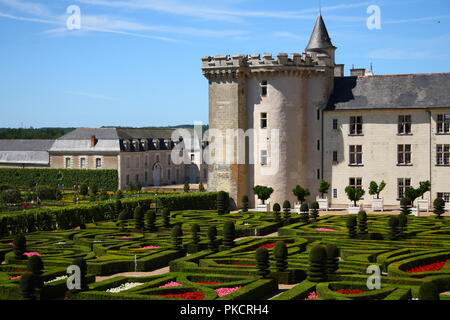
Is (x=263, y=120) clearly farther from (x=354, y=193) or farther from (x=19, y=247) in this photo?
(x=19, y=247)

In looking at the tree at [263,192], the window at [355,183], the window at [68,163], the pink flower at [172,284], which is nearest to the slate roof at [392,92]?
the window at [355,183]

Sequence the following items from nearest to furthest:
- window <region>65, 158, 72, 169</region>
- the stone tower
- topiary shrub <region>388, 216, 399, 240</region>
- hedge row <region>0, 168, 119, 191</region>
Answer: topiary shrub <region>388, 216, 399, 240</region>
the stone tower
hedge row <region>0, 168, 119, 191</region>
window <region>65, 158, 72, 169</region>

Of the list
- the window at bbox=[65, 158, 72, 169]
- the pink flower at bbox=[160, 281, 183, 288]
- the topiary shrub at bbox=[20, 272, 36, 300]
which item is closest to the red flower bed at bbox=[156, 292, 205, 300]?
the pink flower at bbox=[160, 281, 183, 288]

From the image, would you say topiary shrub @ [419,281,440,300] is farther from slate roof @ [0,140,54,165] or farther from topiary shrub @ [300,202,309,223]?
slate roof @ [0,140,54,165]

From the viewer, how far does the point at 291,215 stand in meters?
38.8

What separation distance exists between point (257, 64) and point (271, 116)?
3471mm

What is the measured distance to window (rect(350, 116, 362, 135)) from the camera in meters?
45.4

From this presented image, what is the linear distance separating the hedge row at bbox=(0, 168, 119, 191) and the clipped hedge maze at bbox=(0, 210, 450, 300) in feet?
108

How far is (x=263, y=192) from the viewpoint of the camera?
43.8 metres

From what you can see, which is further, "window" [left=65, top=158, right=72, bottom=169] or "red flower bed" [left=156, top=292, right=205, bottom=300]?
"window" [left=65, top=158, right=72, bottom=169]

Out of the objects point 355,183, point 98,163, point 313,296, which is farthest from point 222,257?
point 98,163

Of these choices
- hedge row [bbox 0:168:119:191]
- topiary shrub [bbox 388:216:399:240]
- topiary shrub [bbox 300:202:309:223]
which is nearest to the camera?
topiary shrub [bbox 388:216:399:240]

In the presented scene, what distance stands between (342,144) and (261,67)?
723cm
